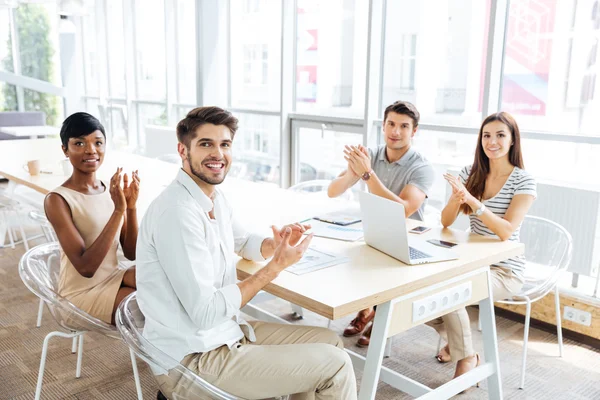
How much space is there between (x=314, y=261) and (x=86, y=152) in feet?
3.69

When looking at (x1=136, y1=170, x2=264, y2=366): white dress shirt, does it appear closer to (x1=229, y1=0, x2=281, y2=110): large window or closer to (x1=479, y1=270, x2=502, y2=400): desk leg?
(x1=479, y1=270, x2=502, y2=400): desk leg

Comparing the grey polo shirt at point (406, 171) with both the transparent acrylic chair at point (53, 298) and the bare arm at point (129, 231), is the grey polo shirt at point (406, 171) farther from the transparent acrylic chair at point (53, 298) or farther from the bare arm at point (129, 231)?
the transparent acrylic chair at point (53, 298)

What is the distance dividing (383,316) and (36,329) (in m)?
2.36

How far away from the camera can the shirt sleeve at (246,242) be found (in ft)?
6.82

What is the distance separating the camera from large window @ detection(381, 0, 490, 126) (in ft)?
12.6

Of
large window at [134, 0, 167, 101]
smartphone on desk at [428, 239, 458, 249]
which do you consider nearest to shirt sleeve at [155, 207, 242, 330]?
smartphone on desk at [428, 239, 458, 249]

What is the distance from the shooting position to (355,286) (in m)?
1.80

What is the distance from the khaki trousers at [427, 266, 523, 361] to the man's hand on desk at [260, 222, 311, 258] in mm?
983

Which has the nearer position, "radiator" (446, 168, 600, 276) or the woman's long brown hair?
the woman's long brown hair


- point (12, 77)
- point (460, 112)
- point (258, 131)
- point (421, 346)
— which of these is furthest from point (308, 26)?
point (12, 77)

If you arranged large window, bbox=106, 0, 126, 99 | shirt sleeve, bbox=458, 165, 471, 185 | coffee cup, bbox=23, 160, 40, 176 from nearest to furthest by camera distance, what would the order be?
shirt sleeve, bbox=458, 165, 471, 185 < coffee cup, bbox=23, 160, 40, 176 < large window, bbox=106, 0, 126, 99

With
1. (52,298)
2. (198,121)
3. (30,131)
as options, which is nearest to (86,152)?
(52,298)

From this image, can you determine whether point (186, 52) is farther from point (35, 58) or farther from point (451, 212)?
point (451, 212)

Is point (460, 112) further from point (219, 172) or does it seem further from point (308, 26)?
point (219, 172)
